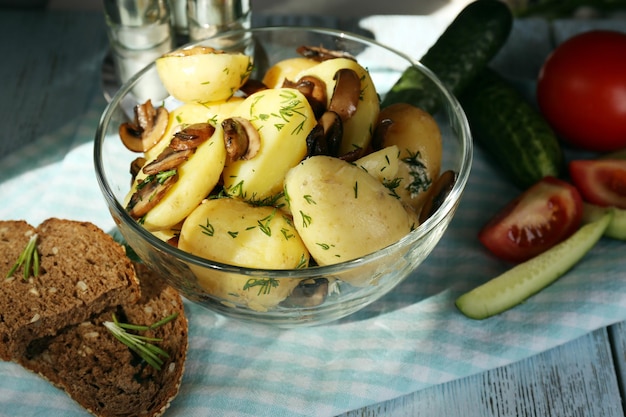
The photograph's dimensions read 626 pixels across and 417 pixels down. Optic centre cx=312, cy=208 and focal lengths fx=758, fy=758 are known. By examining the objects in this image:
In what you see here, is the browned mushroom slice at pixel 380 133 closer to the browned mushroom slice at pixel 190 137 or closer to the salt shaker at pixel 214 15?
the browned mushroom slice at pixel 190 137

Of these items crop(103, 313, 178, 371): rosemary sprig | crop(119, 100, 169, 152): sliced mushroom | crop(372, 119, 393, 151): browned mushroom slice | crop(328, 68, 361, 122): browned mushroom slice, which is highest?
crop(328, 68, 361, 122): browned mushroom slice

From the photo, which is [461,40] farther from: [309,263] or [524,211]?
[309,263]

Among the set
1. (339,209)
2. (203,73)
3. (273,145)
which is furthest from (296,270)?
(203,73)

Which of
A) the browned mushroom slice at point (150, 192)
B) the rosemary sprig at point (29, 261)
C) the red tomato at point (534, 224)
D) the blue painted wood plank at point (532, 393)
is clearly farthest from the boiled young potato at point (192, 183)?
the red tomato at point (534, 224)

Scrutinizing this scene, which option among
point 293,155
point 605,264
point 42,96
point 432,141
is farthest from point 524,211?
point 42,96

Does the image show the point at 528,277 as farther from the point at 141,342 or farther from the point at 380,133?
the point at 141,342

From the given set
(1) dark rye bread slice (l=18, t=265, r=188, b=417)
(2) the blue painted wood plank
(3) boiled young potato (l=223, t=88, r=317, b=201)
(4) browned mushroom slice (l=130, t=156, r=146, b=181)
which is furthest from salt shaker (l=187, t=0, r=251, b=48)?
(2) the blue painted wood plank

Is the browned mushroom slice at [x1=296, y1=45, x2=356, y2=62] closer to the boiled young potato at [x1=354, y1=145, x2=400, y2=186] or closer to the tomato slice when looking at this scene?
the boiled young potato at [x1=354, y1=145, x2=400, y2=186]
